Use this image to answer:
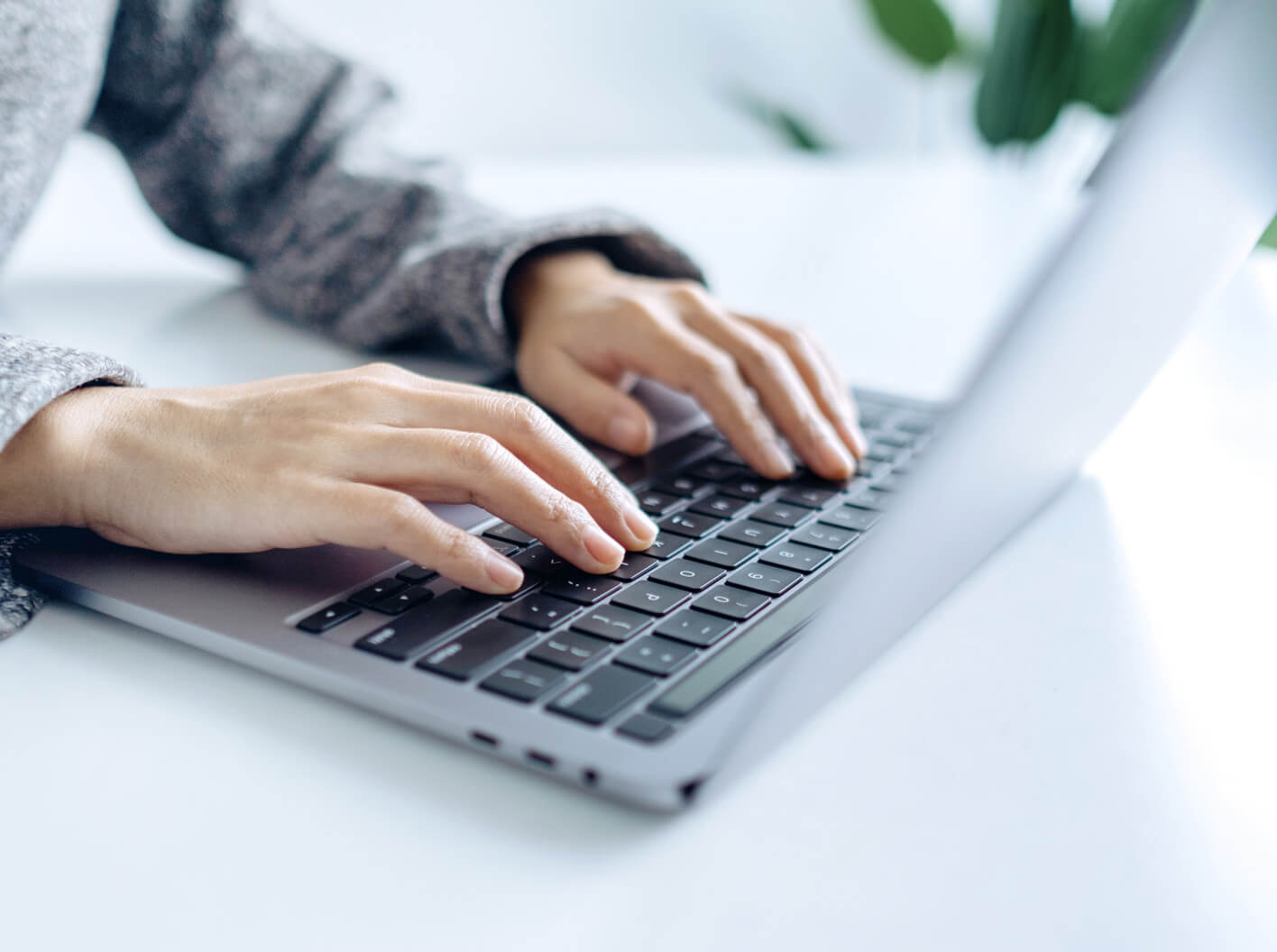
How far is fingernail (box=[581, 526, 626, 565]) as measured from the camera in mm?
423

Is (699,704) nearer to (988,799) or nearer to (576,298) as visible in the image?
(988,799)

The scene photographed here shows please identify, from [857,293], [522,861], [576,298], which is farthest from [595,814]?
[857,293]

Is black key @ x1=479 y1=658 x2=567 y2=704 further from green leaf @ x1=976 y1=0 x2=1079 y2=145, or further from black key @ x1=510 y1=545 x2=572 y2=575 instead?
green leaf @ x1=976 y1=0 x2=1079 y2=145

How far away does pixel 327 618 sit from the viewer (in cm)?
38

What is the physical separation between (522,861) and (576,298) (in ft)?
1.53

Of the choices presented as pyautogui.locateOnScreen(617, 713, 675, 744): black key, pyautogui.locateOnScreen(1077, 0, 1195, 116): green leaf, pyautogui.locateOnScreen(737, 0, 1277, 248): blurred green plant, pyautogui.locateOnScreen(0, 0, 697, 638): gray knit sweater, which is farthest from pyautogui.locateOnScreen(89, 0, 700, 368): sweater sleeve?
pyautogui.locateOnScreen(737, 0, 1277, 248): blurred green plant

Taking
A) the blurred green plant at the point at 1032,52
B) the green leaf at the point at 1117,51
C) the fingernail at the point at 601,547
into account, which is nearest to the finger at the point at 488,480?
the fingernail at the point at 601,547

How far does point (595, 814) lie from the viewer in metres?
0.31

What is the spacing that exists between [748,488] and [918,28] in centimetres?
198

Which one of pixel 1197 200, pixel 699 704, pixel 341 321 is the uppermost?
pixel 1197 200

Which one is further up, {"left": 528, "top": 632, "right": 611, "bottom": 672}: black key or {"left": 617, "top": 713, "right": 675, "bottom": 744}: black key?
{"left": 617, "top": 713, "right": 675, "bottom": 744}: black key

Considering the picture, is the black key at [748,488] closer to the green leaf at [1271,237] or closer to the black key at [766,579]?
the black key at [766,579]

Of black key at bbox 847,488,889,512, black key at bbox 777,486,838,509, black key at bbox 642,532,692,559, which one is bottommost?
black key at bbox 642,532,692,559

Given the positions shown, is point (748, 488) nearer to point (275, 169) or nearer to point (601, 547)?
point (601, 547)
